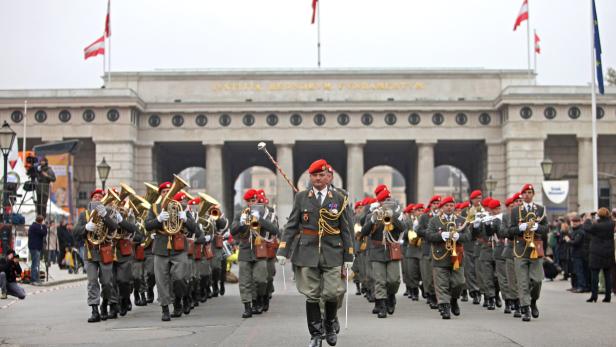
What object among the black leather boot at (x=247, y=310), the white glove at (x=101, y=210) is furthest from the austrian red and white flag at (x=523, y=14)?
the white glove at (x=101, y=210)

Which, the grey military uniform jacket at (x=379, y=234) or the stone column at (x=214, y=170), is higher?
the stone column at (x=214, y=170)

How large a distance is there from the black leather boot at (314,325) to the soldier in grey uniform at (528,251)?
5.58m

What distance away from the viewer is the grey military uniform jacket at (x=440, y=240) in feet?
56.0

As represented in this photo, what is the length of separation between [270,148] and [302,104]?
20.1 ft

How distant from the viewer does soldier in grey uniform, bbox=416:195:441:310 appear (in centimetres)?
1936

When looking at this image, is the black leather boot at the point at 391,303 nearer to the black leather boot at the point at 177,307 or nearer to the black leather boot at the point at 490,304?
the black leather boot at the point at 490,304

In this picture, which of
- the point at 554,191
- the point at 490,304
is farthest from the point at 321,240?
the point at 554,191

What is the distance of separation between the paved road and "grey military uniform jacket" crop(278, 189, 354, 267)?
1.13 meters

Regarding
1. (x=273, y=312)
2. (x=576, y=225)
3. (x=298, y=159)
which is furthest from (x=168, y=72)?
(x=273, y=312)

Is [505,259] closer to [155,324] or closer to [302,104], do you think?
[155,324]

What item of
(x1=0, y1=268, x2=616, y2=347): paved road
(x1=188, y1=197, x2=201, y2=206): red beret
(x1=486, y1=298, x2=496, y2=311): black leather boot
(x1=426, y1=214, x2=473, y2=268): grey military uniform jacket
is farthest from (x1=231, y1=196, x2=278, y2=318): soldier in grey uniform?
(x1=486, y1=298, x2=496, y2=311): black leather boot

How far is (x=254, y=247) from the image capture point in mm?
17641

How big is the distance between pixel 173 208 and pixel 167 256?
2.67 feet

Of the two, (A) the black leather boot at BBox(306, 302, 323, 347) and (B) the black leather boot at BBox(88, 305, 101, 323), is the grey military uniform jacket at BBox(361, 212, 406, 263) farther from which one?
(A) the black leather boot at BBox(306, 302, 323, 347)
